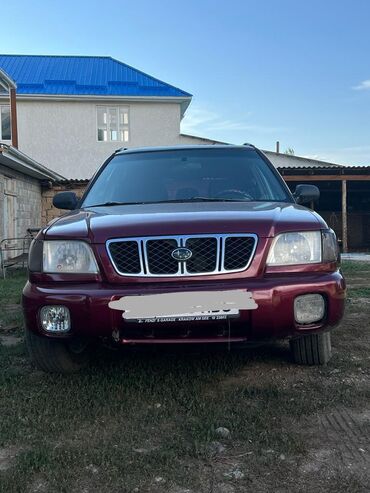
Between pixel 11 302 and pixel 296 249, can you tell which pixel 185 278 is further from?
pixel 11 302

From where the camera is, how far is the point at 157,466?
2219 mm

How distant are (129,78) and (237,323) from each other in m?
21.0

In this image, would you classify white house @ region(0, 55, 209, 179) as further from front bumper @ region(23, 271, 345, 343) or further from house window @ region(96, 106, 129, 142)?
front bumper @ region(23, 271, 345, 343)

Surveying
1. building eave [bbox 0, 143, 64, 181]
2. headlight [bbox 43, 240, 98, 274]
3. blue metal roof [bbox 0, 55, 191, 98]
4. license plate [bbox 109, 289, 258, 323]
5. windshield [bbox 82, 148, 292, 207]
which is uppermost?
blue metal roof [bbox 0, 55, 191, 98]

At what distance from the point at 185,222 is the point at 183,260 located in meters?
0.23

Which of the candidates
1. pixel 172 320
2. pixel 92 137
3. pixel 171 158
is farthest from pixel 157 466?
pixel 92 137

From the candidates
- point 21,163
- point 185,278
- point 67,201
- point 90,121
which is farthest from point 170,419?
point 90,121

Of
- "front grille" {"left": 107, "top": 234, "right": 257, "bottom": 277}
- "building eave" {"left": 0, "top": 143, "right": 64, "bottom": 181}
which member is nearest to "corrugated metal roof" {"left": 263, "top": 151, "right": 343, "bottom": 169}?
"building eave" {"left": 0, "top": 143, "right": 64, "bottom": 181}

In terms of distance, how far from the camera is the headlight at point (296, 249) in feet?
9.55

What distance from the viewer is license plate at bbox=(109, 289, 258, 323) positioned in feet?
8.91

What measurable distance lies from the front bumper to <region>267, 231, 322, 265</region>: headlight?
9 cm

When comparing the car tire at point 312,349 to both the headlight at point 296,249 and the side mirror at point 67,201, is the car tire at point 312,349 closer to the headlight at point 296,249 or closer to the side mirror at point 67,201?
the headlight at point 296,249

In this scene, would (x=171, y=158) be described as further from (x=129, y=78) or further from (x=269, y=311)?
(x=129, y=78)

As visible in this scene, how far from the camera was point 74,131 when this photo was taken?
20.7m
